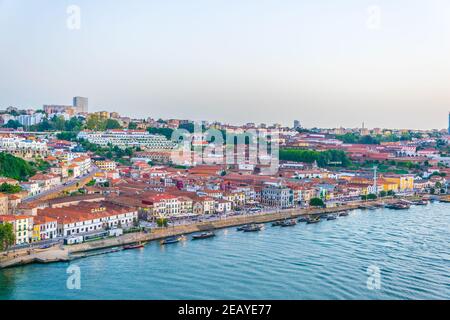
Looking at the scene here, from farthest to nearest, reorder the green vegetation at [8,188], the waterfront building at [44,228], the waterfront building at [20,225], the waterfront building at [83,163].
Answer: the waterfront building at [83,163] < the green vegetation at [8,188] < the waterfront building at [44,228] < the waterfront building at [20,225]

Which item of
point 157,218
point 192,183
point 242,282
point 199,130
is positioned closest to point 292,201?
point 192,183

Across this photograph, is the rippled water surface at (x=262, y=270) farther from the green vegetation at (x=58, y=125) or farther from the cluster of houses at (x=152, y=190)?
the green vegetation at (x=58, y=125)

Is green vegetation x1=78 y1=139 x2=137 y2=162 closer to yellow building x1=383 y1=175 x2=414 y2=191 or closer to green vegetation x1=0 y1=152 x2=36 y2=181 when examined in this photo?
green vegetation x1=0 y1=152 x2=36 y2=181

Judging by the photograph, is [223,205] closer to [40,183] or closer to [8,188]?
[40,183]

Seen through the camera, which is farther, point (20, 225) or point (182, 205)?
point (182, 205)

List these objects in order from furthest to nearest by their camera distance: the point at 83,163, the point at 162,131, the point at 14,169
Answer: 1. the point at 162,131
2. the point at 83,163
3. the point at 14,169

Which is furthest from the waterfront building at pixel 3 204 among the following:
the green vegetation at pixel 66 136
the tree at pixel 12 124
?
the tree at pixel 12 124

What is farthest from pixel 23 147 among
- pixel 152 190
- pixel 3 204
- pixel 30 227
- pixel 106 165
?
pixel 30 227
